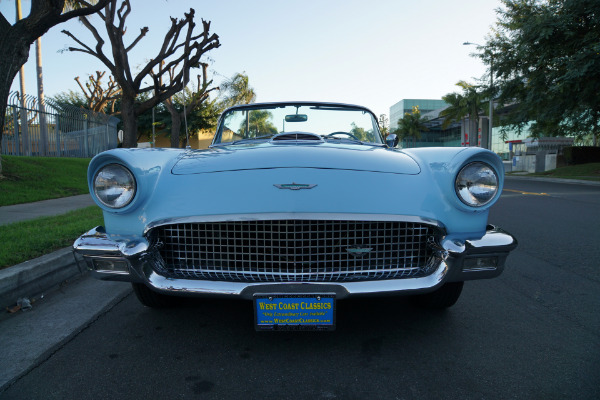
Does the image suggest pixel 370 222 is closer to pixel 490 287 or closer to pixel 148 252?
pixel 148 252

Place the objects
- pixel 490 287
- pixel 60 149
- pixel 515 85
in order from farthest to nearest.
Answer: pixel 515 85 < pixel 60 149 < pixel 490 287

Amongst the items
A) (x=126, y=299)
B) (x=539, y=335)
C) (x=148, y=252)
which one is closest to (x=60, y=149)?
(x=126, y=299)

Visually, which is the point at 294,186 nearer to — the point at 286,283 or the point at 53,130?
the point at 286,283

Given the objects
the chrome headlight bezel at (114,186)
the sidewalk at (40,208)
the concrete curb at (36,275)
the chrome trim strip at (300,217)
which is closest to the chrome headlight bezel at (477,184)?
the chrome trim strip at (300,217)

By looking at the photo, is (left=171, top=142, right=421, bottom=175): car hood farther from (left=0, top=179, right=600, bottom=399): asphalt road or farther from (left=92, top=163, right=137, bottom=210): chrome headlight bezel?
(left=0, top=179, right=600, bottom=399): asphalt road

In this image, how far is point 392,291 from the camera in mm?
2021

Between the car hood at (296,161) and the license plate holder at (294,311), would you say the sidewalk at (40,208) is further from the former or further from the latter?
the license plate holder at (294,311)

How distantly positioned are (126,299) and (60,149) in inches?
578

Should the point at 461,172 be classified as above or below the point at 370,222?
above

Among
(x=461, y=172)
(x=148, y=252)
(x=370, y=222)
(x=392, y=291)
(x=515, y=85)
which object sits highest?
(x=515, y=85)

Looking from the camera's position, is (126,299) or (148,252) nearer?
(148,252)

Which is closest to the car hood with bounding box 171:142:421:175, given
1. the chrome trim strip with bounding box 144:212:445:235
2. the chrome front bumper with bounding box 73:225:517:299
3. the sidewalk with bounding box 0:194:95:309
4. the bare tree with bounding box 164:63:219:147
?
the chrome trim strip with bounding box 144:212:445:235

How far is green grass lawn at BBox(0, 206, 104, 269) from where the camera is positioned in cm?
346

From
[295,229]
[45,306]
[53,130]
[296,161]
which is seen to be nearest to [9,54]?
[45,306]
